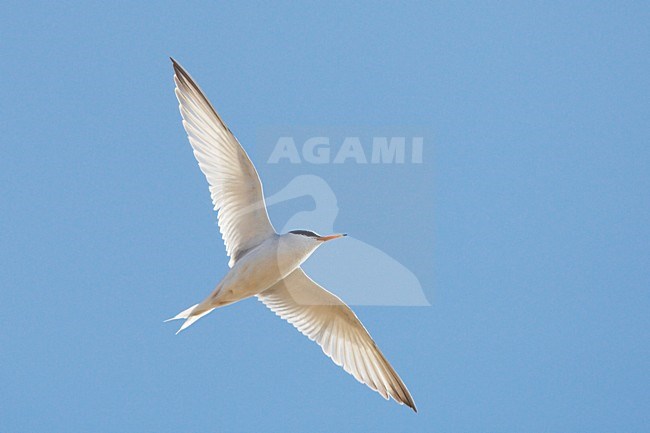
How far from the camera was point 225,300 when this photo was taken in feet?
31.2

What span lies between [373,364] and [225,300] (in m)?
2.00

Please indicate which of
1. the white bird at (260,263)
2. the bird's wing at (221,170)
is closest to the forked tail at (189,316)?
the white bird at (260,263)

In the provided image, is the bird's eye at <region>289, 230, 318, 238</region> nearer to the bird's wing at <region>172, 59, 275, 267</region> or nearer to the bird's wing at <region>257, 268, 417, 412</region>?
the bird's wing at <region>172, 59, 275, 267</region>

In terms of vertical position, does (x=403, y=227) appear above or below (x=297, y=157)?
below

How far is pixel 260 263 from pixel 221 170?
107cm

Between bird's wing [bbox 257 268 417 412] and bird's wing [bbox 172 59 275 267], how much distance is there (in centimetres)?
89

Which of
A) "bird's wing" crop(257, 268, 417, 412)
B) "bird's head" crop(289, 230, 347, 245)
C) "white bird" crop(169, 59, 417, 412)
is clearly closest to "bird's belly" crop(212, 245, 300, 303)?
"white bird" crop(169, 59, 417, 412)

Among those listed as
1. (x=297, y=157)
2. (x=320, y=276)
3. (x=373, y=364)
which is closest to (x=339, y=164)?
(x=297, y=157)

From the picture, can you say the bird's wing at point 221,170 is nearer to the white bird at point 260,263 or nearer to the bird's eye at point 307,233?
the white bird at point 260,263

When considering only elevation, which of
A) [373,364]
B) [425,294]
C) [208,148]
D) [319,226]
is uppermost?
[208,148]

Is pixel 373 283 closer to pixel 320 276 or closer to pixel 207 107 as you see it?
pixel 320 276

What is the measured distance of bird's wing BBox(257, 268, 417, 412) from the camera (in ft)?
34.2

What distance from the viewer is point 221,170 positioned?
32.1 feet

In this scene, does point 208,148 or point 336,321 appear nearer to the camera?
point 208,148
